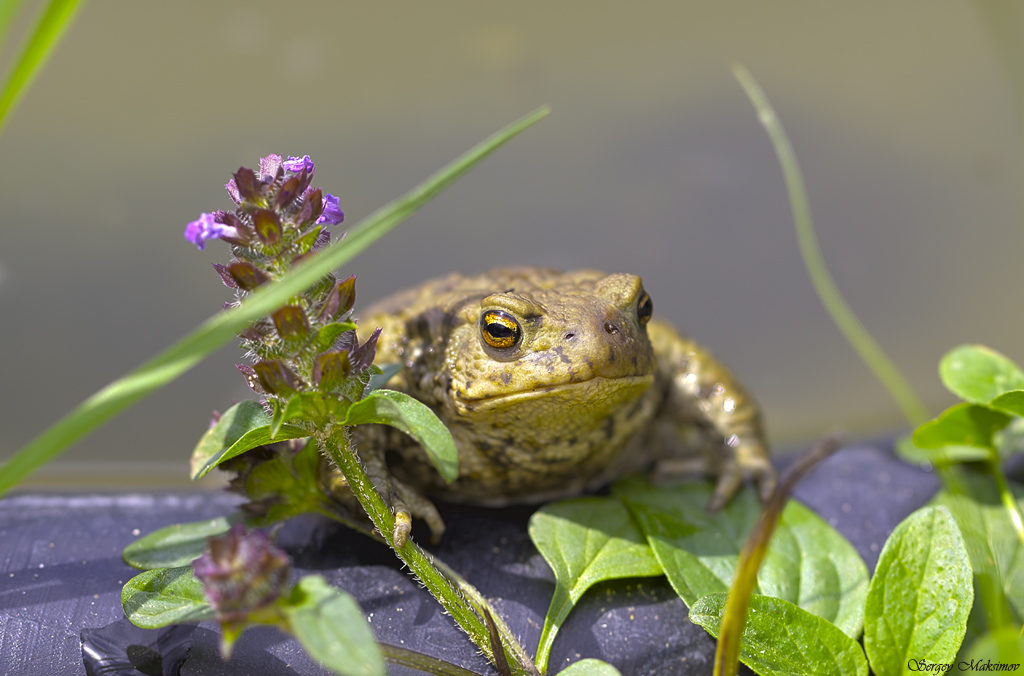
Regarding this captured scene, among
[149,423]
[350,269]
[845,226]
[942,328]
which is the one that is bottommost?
[942,328]

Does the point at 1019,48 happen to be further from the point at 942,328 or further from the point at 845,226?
the point at 942,328

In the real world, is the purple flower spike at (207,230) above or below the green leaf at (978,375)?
above

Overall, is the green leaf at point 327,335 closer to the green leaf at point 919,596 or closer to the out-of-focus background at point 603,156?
the green leaf at point 919,596

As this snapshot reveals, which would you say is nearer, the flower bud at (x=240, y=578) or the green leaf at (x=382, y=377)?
the flower bud at (x=240, y=578)

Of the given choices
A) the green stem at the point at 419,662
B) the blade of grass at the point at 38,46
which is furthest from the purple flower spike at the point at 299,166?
the green stem at the point at 419,662

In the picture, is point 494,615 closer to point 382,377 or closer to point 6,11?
point 382,377

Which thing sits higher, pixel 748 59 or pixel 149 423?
pixel 748 59

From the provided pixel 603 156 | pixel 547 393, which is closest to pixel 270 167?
pixel 547 393

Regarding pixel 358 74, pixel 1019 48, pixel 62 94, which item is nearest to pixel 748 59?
pixel 1019 48
